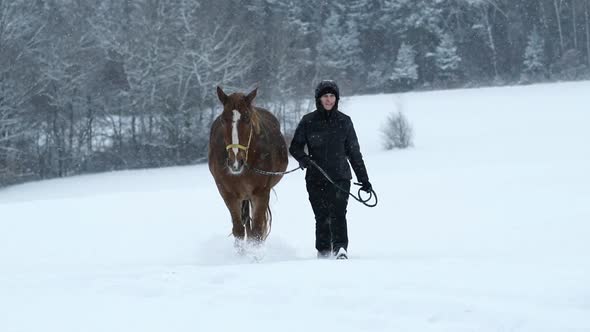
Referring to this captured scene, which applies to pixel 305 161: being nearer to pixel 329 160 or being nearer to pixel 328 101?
pixel 329 160

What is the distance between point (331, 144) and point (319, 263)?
1.80 m

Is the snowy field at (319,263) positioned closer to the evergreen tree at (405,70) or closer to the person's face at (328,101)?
the person's face at (328,101)

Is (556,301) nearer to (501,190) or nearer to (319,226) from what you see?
(319,226)

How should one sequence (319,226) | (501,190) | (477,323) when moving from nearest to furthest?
(477,323) < (319,226) < (501,190)

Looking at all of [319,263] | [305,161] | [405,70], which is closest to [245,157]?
[305,161]

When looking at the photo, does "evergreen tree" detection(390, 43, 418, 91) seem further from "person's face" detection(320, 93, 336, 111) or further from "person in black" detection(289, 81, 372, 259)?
"person's face" detection(320, 93, 336, 111)

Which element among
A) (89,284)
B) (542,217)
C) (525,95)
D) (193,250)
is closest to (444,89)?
Answer: (525,95)

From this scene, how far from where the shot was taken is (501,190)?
15.3 m

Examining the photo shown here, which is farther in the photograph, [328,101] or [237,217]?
[237,217]

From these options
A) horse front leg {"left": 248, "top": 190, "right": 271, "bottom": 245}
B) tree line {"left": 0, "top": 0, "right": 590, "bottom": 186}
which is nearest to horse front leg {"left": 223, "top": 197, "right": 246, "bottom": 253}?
horse front leg {"left": 248, "top": 190, "right": 271, "bottom": 245}

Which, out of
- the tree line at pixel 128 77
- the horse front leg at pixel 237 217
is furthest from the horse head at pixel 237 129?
the tree line at pixel 128 77

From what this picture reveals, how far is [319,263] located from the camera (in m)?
4.75

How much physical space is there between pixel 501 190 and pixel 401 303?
40.7ft

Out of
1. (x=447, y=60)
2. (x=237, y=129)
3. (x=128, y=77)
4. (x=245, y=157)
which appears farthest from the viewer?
(x=447, y=60)
